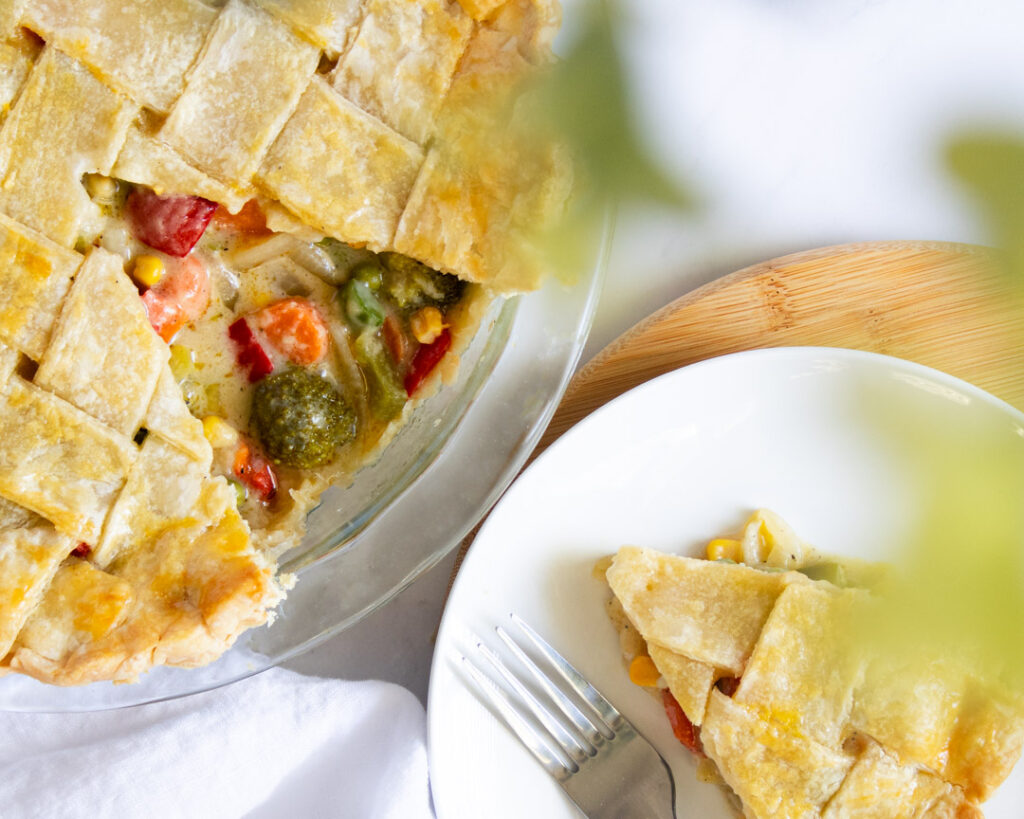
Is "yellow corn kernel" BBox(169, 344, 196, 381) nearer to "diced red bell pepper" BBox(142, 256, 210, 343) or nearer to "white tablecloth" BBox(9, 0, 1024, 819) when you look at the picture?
"diced red bell pepper" BBox(142, 256, 210, 343)

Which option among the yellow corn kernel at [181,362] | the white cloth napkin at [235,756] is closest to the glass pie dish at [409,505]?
the white cloth napkin at [235,756]

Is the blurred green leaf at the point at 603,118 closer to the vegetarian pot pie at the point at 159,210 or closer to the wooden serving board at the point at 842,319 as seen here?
the vegetarian pot pie at the point at 159,210

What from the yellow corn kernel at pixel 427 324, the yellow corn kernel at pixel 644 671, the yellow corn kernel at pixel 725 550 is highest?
the yellow corn kernel at pixel 427 324

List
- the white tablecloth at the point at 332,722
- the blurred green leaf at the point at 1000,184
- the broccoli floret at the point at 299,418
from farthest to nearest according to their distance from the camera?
1. the white tablecloth at the point at 332,722
2. the broccoli floret at the point at 299,418
3. the blurred green leaf at the point at 1000,184

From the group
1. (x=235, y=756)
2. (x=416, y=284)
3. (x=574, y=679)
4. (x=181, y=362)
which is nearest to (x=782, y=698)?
(x=574, y=679)

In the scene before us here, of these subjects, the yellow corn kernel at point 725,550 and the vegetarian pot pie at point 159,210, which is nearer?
the vegetarian pot pie at point 159,210

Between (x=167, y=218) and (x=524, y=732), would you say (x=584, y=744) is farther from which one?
(x=167, y=218)
